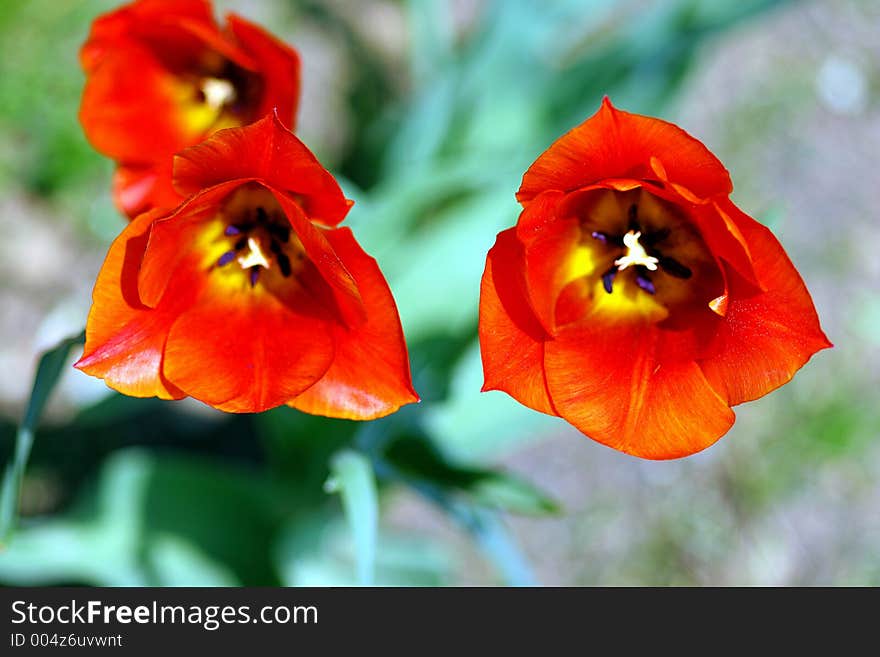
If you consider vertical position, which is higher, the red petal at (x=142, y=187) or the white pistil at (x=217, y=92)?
the white pistil at (x=217, y=92)

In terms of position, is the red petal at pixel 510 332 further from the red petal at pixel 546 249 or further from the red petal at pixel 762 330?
the red petal at pixel 762 330

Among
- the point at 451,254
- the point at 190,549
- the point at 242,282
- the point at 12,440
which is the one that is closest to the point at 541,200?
the point at 242,282

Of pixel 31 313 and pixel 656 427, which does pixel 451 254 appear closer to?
pixel 656 427

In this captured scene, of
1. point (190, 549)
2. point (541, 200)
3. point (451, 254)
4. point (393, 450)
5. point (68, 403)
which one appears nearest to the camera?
point (541, 200)

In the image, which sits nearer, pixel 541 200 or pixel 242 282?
pixel 541 200

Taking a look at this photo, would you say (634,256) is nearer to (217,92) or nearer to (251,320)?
(251,320)

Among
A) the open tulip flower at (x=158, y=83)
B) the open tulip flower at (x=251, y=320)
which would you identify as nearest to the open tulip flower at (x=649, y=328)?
the open tulip flower at (x=251, y=320)
